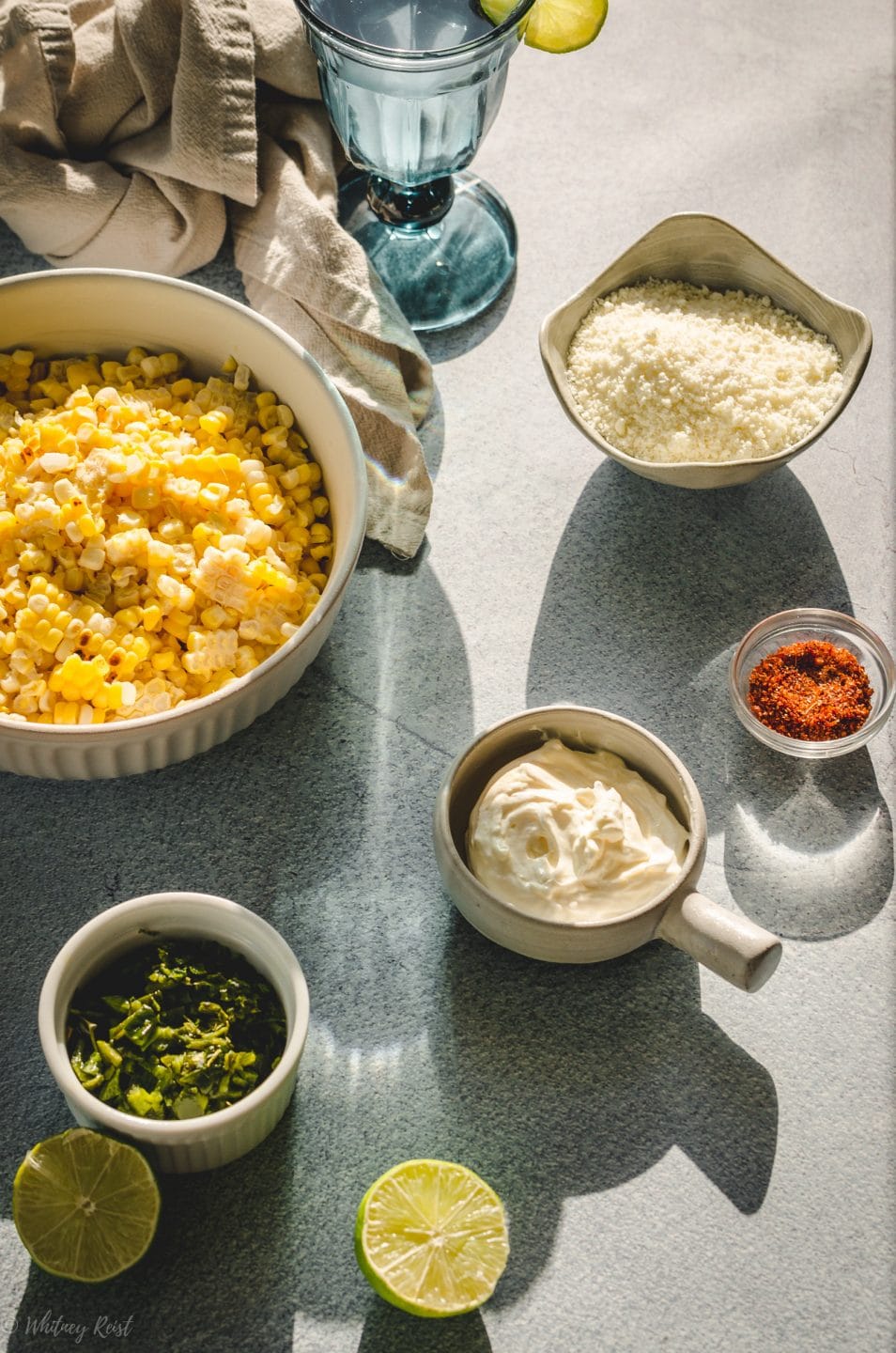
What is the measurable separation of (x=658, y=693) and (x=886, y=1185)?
58 cm

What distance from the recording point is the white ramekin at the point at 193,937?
1197 millimetres

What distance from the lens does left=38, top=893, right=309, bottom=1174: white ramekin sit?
1.20 m

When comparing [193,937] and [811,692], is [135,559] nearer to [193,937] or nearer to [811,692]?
[193,937]

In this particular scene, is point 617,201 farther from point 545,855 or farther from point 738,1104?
point 738,1104

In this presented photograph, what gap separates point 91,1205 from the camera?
1214mm

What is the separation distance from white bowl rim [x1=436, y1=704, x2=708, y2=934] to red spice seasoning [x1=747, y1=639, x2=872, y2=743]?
21cm

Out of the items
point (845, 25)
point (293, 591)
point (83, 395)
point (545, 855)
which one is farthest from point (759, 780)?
point (845, 25)

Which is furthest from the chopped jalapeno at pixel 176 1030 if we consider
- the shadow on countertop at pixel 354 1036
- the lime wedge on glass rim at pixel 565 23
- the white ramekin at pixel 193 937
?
the lime wedge on glass rim at pixel 565 23

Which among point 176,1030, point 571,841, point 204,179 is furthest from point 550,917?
point 204,179

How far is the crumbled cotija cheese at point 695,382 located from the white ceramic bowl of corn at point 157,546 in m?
0.36

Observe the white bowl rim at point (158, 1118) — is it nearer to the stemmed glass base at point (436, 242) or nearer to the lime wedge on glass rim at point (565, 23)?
the stemmed glass base at point (436, 242)

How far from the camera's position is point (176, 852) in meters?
1.49

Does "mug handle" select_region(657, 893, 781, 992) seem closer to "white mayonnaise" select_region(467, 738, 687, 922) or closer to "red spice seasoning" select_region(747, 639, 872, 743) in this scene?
"white mayonnaise" select_region(467, 738, 687, 922)

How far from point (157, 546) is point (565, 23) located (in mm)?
797
